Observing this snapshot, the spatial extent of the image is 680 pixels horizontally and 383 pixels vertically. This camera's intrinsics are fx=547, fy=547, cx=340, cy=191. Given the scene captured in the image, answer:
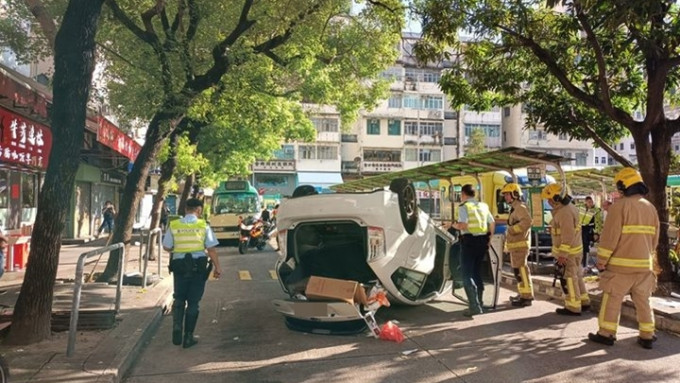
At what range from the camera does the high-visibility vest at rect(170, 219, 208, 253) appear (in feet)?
20.7

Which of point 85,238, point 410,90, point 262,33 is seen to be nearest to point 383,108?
point 410,90

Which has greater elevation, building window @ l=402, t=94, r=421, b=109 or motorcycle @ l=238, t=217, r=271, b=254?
building window @ l=402, t=94, r=421, b=109

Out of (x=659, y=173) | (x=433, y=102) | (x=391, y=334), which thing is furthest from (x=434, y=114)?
(x=391, y=334)

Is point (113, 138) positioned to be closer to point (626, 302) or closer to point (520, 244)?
point (520, 244)

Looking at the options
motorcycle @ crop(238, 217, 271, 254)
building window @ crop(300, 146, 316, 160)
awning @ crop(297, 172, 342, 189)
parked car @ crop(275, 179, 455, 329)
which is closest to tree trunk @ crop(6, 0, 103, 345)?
parked car @ crop(275, 179, 455, 329)

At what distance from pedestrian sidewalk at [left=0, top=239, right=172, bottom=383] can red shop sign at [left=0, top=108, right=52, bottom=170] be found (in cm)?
287

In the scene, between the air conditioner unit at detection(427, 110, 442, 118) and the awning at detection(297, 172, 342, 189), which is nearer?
the awning at detection(297, 172, 342, 189)

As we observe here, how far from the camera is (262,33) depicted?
1223 centimetres

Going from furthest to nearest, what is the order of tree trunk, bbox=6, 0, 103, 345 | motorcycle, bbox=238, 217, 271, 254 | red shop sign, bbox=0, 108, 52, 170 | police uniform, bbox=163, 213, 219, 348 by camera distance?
motorcycle, bbox=238, 217, 271, 254 < red shop sign, bbox=0, 108, 52, 170 < police uniform, bbox=163, 213, 219, 348 < tree trunk, bbox=6, 0, 103, 345

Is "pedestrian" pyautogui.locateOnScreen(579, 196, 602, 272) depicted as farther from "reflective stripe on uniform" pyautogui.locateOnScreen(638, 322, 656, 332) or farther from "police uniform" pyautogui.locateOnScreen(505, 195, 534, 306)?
"reflective stripe on uniform" pyautogui.locateOnScreen(638, 322, 656, 332)

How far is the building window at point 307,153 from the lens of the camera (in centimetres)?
5231

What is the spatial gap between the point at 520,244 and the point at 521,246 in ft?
0.11

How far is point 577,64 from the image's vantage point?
991 cm

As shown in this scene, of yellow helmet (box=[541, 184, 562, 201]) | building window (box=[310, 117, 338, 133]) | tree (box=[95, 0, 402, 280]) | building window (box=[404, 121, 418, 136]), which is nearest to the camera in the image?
yellow helmet (box=[541, 184, 562, 201])
